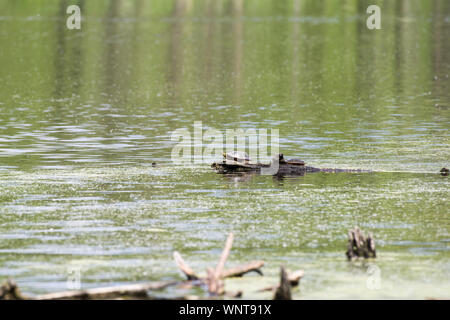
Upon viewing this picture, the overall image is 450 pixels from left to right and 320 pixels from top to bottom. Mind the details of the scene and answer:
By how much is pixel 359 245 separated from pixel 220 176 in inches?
381

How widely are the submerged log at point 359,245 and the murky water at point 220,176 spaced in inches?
10.8

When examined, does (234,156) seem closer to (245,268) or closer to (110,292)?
(245,268)

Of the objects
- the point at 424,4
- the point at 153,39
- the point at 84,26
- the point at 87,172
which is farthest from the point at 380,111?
the point at 424,4

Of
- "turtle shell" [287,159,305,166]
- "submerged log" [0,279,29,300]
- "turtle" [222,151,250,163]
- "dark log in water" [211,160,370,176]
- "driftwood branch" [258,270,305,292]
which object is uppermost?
"turtle" [222,151,250,163]

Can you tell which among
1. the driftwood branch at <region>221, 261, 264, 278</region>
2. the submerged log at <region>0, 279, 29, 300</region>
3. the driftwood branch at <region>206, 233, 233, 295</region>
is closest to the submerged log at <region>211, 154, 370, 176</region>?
the driftwood branch at <region>221, 261, 264, 278</region>

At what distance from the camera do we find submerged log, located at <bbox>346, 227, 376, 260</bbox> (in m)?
16.0

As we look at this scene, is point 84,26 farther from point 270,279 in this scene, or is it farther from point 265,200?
point 270,279

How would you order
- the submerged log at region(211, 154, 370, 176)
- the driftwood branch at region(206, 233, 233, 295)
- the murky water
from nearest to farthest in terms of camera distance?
the driftwood branch at region(206, 233, 233, 295)
the murky water
the submerged log at region(211, 154, 370, 176)

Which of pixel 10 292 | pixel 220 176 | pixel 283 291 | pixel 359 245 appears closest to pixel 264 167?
pixel 220 176

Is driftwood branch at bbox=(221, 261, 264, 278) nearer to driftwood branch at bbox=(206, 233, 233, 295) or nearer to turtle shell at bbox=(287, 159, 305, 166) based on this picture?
driftwood branch at bbox=(206, 233, 233, 295)

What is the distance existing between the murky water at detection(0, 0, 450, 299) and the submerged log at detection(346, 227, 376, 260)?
0.90 ft

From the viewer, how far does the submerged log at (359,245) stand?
52.6 feet

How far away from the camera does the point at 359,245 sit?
52.6ft

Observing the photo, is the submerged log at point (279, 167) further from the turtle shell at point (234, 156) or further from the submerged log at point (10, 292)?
the submerged log at point (10, 292)
